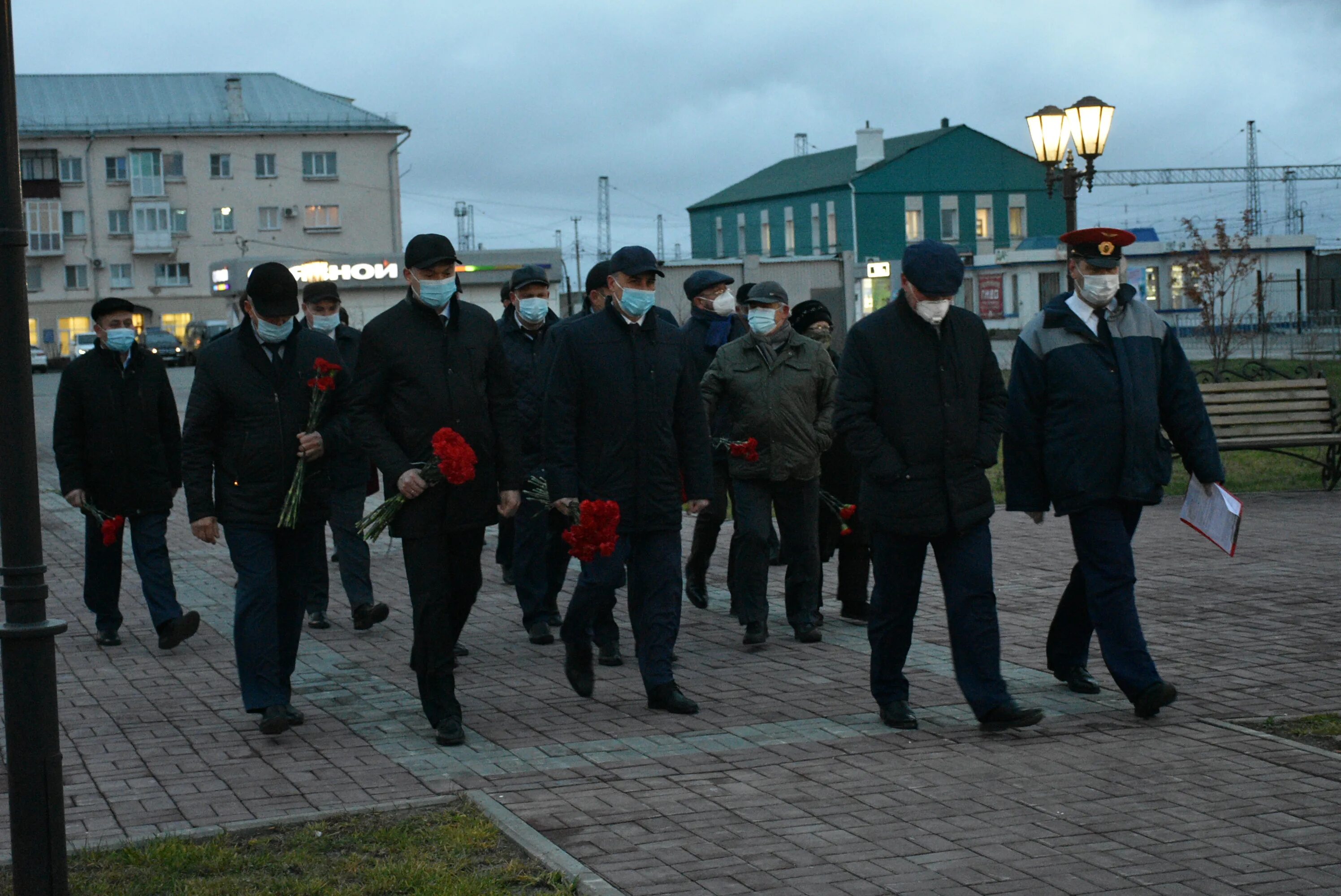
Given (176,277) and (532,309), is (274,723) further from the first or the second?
(176,277)

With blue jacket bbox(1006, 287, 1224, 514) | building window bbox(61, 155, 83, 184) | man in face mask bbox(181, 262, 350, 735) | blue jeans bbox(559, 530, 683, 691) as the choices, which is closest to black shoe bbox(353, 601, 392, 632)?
man in face mask bbox(181, 262, 350, 735)

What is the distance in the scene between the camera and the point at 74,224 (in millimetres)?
81562

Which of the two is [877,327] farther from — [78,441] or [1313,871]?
[78,441]

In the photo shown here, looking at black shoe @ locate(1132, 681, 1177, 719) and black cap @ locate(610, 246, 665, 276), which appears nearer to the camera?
black shoe @ locate(1132, 681, 1177, 719)

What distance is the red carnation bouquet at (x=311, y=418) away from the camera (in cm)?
699

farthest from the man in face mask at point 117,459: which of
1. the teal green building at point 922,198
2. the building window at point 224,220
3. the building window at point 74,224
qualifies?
the building window at point 74,224

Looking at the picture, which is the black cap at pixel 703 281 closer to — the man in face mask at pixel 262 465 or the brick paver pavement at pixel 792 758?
the brick paver pavement at pixel 792 758

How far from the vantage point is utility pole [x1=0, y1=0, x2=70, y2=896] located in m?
4.35

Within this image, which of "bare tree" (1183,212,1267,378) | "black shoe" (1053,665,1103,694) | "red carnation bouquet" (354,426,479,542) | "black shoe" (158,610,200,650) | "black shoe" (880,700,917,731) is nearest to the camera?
"red carnation bouquet" (354,426,479,542)

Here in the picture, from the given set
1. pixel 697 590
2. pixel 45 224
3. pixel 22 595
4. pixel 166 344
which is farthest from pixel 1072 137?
pixel 45 224

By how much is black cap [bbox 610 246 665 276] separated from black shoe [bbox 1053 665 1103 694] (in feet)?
8.62

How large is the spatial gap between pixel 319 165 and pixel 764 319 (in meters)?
76.6

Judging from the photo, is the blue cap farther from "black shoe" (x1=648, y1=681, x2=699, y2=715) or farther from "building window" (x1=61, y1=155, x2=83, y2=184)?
"building window" (x1=61, y1=155, x2=83, y2=184)

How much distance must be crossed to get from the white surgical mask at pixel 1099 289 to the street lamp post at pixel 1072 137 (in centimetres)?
854
